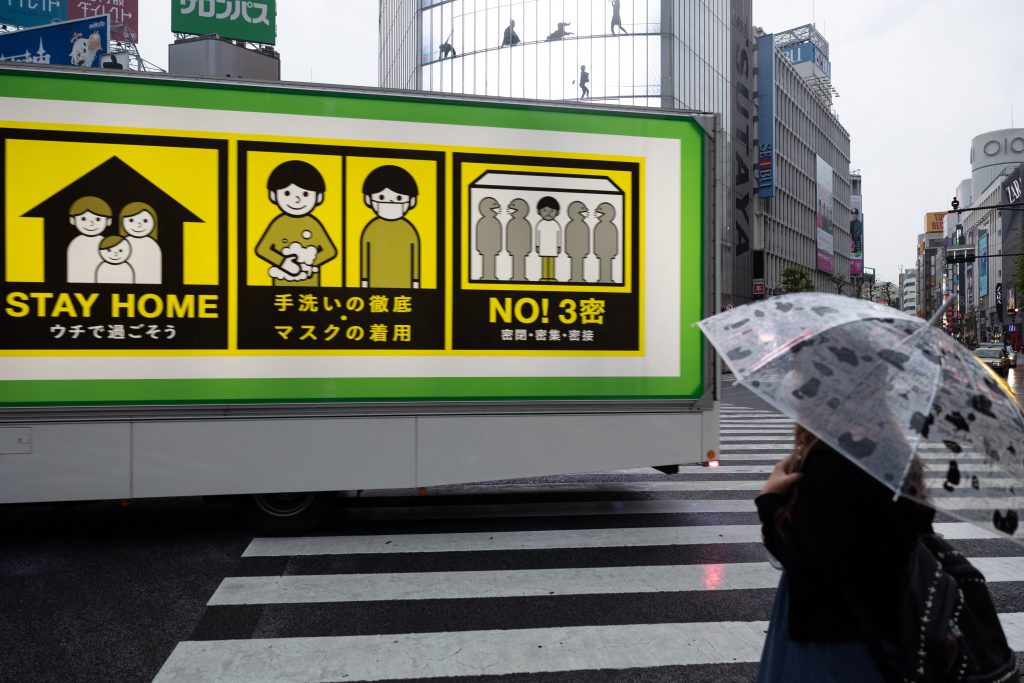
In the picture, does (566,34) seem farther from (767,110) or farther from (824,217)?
(824,217)

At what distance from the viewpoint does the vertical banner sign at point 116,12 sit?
25.1 meters

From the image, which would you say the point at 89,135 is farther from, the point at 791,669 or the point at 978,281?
the point at 978,281

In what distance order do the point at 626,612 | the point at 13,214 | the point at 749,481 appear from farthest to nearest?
the point at 749,481, the point at 13,214, the point at 626,612

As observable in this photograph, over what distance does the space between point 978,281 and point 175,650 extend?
5278 inches

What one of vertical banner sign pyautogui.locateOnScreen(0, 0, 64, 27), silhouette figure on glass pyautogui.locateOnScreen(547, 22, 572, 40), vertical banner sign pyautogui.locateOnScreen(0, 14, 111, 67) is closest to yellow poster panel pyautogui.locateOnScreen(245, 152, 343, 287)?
vertical banner sign pyautogui.locateOnScreen(0, 14, 111, 67)

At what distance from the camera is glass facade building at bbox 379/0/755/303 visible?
48875 mm

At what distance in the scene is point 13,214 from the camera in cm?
573

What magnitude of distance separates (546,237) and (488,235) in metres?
0.51

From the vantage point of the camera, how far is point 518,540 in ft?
21.4

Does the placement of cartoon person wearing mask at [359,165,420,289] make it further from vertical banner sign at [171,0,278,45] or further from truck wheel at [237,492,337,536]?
vertical banner sign at [171,0,278,45]

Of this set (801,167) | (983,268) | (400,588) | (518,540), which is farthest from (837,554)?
(983,268)

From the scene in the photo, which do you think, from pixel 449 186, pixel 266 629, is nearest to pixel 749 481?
A: pixel 449 186

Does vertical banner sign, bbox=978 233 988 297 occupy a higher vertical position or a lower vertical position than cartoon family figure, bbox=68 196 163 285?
higher

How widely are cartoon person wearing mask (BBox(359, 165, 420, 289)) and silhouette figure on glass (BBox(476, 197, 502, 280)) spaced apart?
1.79 feet
